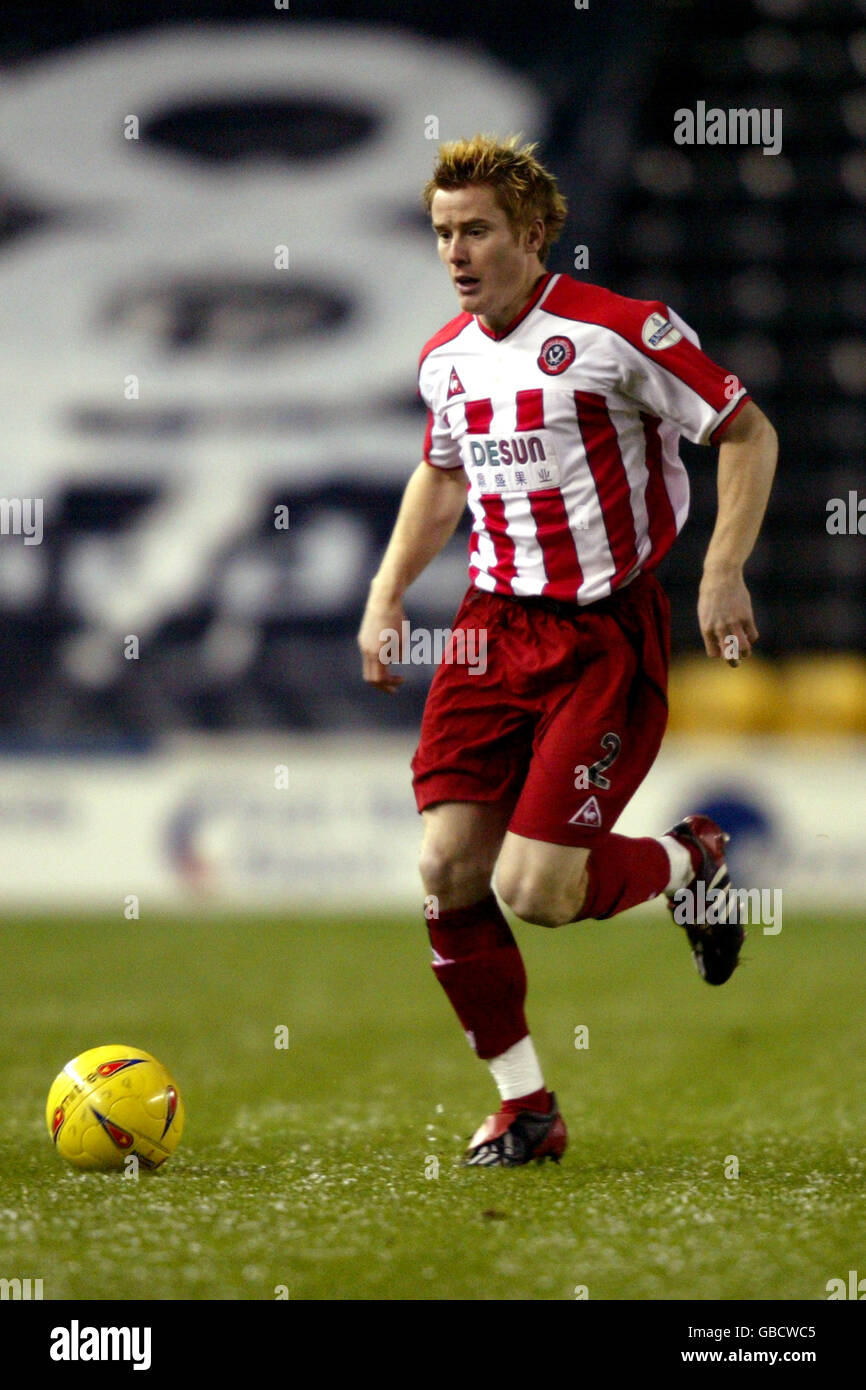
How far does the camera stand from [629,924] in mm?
11031

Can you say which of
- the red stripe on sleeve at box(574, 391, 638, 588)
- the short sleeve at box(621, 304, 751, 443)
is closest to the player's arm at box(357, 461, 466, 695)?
the red stripe on sleeve at box(574, 391, 638, 588)

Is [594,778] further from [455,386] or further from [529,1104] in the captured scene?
[455,386]

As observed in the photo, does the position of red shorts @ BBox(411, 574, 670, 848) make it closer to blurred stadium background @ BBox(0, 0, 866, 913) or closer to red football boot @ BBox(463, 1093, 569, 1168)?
red football boot @ BBox(463, 1093, 569, 1168)

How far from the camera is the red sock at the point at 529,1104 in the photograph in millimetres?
4078

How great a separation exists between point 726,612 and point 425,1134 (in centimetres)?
159

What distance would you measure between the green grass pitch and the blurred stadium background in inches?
175

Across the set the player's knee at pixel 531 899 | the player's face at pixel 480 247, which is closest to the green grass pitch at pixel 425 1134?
the player's knee at pixel 531 899

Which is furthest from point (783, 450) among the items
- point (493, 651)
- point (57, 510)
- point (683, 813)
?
point (493, 651)

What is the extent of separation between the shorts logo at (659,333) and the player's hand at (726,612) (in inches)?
20.4

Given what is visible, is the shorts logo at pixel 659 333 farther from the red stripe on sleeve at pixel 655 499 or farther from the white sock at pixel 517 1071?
the white sock at pixel 517 1071

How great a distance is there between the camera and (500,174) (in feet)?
12.7

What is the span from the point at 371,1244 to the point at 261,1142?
1.19 m

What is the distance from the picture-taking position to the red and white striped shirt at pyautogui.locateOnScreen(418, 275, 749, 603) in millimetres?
3896
